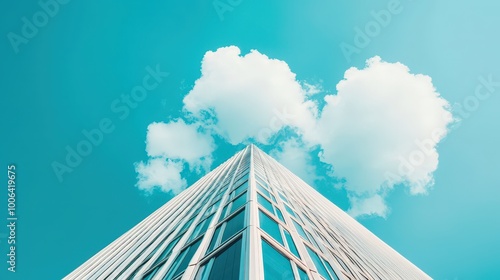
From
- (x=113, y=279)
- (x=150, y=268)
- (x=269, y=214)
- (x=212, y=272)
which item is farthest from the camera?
(x=113, y=279)

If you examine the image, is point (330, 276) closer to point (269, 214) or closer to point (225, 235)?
point (269, 214)

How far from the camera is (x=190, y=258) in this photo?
8695mm

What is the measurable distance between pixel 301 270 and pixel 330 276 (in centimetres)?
235

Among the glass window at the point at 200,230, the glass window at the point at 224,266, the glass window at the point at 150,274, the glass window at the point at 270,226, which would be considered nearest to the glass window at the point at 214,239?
the glass window at the point at 224,266

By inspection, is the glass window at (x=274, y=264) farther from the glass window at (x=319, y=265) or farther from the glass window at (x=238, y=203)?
the glass window at (x=238, y=203)

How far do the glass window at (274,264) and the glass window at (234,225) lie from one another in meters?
1.12

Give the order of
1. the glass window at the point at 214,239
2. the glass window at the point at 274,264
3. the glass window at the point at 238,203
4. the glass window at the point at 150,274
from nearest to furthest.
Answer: the glass window at the point at 274,264
the glass window at the point at 214,239
the glass window at the point at 150,274
the glass window at the point at 238,203

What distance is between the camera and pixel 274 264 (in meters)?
7.06

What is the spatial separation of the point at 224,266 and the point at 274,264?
1258mm

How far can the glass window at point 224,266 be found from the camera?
6410mm

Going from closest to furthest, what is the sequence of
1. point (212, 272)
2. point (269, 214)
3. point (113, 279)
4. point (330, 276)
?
1. point (212, 272)
2. point (330, 276)
3. point (269, 214)
4. point (113, 279)

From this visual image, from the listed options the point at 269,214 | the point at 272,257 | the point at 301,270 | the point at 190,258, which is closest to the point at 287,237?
the point at 269,214

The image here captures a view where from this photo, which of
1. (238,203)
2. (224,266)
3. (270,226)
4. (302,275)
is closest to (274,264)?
(302,275)

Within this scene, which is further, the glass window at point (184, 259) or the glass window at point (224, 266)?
the glass window at point (184, 259)
